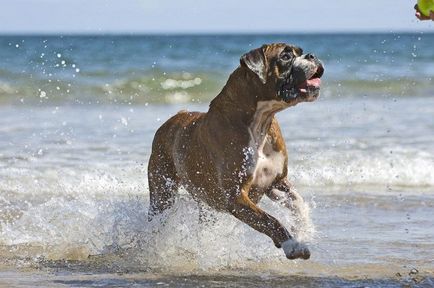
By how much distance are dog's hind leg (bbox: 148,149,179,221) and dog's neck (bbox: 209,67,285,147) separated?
3.03 feet

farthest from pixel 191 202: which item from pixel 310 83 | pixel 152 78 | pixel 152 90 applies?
pixel 152 78

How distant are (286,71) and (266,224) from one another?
95cm

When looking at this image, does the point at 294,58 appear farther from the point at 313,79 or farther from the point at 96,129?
the point at 96,129

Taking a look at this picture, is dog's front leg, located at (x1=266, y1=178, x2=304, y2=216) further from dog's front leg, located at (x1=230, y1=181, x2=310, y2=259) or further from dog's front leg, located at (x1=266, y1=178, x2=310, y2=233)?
dog's front leg, located at (x1=230, y1=181, x2=310, y2=259)

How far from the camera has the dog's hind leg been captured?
7.12 m

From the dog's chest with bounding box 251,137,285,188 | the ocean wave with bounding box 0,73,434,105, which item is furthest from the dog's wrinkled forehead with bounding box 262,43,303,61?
the ocean wave with bounding box 0,73,434,105

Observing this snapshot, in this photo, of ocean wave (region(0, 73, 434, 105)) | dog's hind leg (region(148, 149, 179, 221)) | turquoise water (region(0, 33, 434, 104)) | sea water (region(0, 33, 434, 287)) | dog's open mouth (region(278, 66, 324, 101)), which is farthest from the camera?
turquoise water (region(0, 33, 434, 104))

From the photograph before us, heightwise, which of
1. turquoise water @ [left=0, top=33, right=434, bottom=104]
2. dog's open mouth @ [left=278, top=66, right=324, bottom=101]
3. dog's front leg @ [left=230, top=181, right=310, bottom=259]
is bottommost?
turquoise water @ [left=0, top=33, right=434, bottom=104]

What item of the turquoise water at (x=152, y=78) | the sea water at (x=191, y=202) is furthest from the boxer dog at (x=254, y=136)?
the turquoise water at (x=152, y=78)

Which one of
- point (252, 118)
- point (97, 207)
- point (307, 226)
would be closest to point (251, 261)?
point (307, 226)

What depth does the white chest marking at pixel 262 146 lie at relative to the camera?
623 centimetres

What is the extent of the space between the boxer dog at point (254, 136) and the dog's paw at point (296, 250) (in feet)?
0.05

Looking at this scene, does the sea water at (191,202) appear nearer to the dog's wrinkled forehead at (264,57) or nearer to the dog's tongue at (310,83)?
the dog's tongue at (310,83)

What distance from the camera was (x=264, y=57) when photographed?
6.20 m
